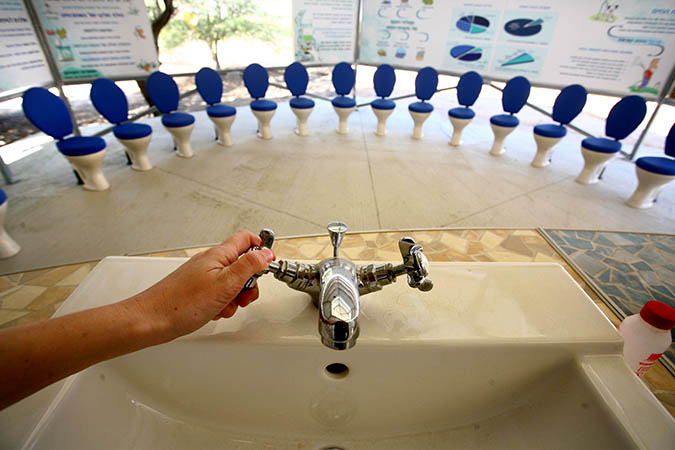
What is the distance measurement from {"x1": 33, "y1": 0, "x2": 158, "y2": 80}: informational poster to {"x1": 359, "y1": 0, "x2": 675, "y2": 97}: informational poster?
2.42 m

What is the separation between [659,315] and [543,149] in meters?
2.75

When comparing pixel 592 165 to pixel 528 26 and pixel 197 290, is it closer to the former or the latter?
pixel 528 26

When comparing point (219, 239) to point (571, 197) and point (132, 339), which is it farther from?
point (571, 197)

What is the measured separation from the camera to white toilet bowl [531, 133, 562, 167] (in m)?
2.91

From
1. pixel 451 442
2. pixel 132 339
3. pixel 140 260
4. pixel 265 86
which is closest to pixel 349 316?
pixel 132 339

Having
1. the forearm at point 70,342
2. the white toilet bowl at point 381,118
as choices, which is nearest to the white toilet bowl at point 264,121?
the white toilet bowl at point 381,118

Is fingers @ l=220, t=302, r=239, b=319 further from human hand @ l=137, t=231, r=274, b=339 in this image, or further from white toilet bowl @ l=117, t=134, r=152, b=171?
white toilet bowl @ l=117, t=134, r=152, b=171

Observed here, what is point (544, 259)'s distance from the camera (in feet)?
6.00

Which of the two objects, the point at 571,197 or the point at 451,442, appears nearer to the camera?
the point at 451,442

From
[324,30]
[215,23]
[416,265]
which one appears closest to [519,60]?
[324,30]

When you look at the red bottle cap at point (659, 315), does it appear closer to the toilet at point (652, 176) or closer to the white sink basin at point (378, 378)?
the white sink basin at point (378, 378)

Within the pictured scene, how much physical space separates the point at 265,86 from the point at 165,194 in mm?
1631

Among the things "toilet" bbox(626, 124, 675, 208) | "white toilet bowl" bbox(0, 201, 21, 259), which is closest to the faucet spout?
"white toilet bowl" bbox(0, 201, 21, 259)

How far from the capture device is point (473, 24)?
3.53 meters
